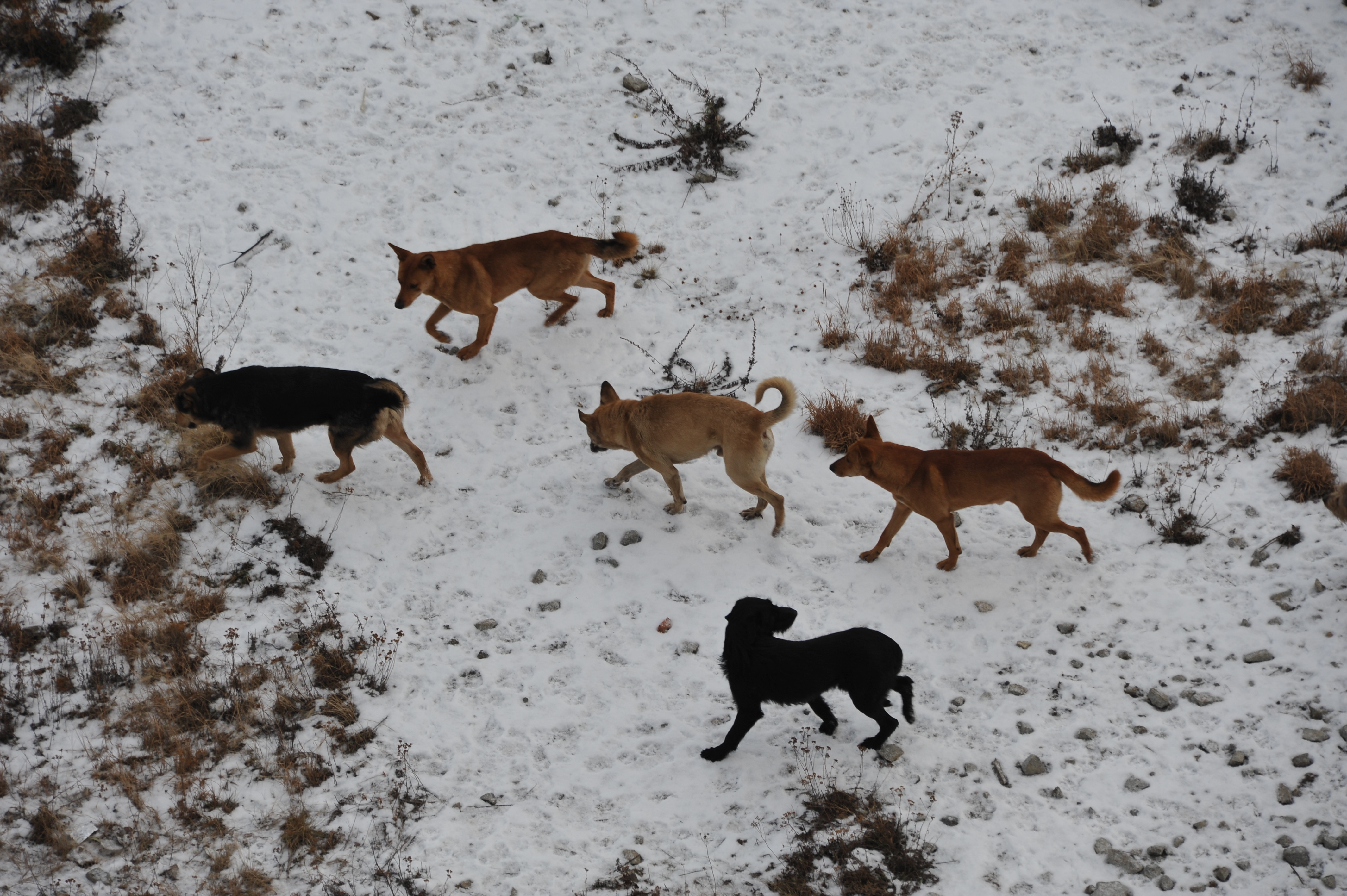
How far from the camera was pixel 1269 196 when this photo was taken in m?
9.77

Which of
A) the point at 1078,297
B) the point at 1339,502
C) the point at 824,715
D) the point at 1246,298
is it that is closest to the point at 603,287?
the point at 1078,297

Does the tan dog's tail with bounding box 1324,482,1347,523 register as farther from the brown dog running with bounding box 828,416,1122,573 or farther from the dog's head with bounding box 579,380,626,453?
the dog's head with bounding box 579,380,626,453

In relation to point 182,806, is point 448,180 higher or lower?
higher

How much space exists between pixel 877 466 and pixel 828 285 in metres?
3.80

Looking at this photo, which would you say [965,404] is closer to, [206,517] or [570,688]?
[570,688]

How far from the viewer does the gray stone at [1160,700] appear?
5602mm

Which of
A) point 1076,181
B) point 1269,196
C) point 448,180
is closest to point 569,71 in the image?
point 448,180

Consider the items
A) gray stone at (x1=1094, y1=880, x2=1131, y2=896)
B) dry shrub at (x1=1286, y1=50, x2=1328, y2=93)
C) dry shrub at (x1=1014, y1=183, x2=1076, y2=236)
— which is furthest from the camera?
dry shrub at (x1=1286, y1=50, x2=1328, y2=93)

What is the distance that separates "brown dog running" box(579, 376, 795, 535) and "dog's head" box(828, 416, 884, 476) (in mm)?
608

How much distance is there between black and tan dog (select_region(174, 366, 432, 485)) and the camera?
729 cm

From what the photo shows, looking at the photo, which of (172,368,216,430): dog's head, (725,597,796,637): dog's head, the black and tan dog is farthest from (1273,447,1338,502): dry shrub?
(172,368,216,430): dog's head

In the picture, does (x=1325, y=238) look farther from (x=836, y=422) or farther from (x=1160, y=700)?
(x=1160, y=700)

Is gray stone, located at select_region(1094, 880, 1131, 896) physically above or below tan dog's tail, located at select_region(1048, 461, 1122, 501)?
below

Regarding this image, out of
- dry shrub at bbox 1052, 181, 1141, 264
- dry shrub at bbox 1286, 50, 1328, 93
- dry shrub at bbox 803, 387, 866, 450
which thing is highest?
dry shrub at bbox 1286, 50, 1328, 93
